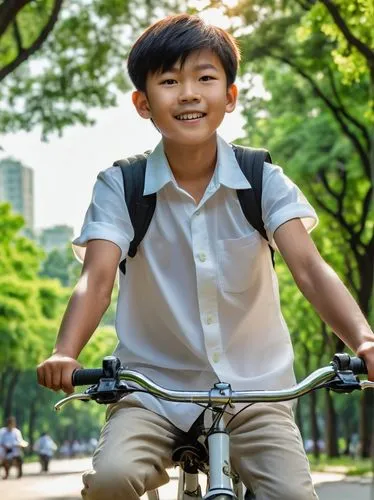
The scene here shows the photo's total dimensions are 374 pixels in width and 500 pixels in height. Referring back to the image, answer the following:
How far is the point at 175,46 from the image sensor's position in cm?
383

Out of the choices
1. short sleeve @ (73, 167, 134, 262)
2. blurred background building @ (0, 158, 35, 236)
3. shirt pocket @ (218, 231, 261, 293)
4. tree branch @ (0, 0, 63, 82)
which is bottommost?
shirt pocket @ (218, 231, 261, 293)

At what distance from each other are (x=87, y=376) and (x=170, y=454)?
1.70ft

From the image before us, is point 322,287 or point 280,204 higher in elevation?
point 280,204

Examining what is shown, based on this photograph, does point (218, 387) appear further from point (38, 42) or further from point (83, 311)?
point (38, 42)

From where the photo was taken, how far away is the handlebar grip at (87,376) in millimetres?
3262

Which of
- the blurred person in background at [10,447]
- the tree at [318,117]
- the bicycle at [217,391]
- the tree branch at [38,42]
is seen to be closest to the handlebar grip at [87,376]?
the bicycle at [217,391]

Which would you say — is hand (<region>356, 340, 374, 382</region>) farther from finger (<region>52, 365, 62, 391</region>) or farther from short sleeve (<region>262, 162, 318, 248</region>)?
finger (<region>52, 365, 62, 391</region>)

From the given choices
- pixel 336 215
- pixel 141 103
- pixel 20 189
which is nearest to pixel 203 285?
pixel 141 103

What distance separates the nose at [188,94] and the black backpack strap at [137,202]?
14.0 inches

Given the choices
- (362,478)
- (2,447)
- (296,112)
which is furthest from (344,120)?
(2,447)

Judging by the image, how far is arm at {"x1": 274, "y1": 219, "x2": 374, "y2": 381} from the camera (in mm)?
3574

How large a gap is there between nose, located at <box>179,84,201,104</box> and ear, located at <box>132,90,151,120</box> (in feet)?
0.69

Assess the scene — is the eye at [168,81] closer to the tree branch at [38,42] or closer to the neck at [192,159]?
the neck at [192,159]

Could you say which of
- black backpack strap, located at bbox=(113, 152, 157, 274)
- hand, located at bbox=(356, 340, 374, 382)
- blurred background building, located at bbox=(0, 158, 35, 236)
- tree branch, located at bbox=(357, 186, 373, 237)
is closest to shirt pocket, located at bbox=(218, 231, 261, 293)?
black backpack strap, located at bbox=(113, 152, 157, 274)
